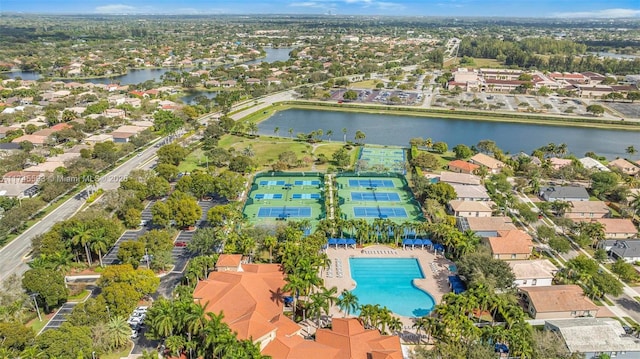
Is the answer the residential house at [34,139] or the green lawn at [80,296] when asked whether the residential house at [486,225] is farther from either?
the residential house at [34,139]

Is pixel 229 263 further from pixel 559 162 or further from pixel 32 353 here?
pixel 559 162

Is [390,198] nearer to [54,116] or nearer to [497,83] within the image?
[54,116]

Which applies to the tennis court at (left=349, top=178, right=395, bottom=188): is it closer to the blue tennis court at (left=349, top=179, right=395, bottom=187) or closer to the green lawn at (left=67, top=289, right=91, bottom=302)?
the blue tennis court at (left=349, top=179, right=395, bottom=187)

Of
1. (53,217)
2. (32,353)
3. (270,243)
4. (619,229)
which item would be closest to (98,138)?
(53,217)

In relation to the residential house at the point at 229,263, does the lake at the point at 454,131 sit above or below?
below

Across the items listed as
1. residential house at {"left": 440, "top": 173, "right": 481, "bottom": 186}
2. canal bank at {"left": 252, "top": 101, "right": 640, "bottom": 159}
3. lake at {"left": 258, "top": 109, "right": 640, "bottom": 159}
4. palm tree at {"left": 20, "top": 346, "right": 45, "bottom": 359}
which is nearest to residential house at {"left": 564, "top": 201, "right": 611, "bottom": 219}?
residential house at {"left": 440, "top": 173, "right": 481, "bottom": 186}

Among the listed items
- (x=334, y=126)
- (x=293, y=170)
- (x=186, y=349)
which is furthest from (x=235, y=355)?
(x=334, y=126)

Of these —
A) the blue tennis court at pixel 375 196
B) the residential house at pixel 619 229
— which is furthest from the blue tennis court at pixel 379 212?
the residential house at pixel 619 229
